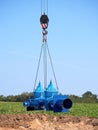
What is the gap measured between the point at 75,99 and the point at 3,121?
42.9 metres

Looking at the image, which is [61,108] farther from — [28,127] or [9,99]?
[9,99]

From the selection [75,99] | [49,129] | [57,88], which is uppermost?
[75,99]

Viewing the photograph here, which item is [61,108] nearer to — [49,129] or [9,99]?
[49,129]

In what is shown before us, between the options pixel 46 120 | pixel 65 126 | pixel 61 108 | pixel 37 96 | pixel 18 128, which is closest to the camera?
pixel 61 108

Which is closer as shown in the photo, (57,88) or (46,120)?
(57,88)

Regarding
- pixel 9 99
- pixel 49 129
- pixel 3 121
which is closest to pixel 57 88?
pixel 49 129

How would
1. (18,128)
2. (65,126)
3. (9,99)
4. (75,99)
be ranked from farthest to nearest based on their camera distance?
(9,99), (75,99), (65,126), (18,128)

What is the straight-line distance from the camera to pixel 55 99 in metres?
13.0

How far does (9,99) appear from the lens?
210 feet

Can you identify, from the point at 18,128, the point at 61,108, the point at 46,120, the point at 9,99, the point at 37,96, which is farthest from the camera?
the point at 9,99

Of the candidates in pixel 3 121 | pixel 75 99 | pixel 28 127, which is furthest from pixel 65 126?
pixel 75 99

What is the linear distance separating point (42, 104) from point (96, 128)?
3.16 m

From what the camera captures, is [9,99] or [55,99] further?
[9,99]

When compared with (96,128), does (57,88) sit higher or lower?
higher
